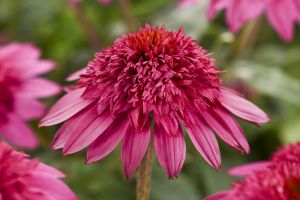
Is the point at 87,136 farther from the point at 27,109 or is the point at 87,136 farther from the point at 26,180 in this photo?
the point at 27,109

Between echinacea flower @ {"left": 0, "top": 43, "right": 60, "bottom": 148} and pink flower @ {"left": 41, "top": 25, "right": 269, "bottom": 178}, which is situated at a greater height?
echinacea flower @ {"left": 0, "top": 43, "right": 60, "bottom": 148}

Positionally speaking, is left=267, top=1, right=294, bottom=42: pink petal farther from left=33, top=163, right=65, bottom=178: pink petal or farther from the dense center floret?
left=33, top=163, right=65, bottom=178: pink petal

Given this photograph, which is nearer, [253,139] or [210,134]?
[210,134]

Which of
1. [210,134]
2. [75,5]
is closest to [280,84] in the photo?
[75,5]

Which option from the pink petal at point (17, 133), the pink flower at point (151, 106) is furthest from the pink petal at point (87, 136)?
the pink petal at point (17, 133)

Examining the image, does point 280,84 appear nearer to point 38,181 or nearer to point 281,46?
point 281,46

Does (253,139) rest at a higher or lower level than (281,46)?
lower

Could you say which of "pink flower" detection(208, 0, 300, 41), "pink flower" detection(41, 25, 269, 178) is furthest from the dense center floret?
"pink flower" detection(208, 0, 300, 41)
